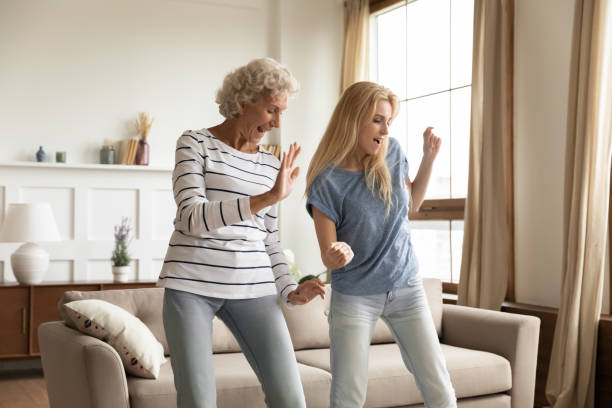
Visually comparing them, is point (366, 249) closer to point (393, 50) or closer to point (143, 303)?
point (143, 303)

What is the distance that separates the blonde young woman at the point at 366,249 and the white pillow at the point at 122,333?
102cm

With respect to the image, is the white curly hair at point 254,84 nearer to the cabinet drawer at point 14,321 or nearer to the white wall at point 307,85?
the cabinet drawer at point 14,321

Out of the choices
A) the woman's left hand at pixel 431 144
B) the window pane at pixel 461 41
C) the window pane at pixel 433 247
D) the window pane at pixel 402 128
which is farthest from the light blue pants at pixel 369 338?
the window pane at pixel 402 128

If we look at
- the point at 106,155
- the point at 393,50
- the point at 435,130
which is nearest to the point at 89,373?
the point at 106,155

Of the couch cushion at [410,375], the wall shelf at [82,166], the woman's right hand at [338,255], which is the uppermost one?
the wall shelf at [82,166]

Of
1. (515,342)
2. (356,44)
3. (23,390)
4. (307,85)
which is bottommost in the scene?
(23,390)

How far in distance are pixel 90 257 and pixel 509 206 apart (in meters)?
3.35

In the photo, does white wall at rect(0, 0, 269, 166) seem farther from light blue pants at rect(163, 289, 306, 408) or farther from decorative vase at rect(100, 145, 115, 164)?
light blue pants at rect(163, 289, 306, 408)

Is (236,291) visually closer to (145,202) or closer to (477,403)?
(477,403)

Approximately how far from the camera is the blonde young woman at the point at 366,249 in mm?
2098

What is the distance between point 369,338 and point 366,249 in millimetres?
266

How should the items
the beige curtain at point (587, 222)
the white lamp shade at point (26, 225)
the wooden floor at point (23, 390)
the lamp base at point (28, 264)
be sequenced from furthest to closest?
the lamp base at point (28, 264) < the white lamp shade at point (26, 225) < the wooden floor at point (23, 390) < the beige curtain at point (587, 222)

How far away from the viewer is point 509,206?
4.77m

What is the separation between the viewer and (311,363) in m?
3.34
